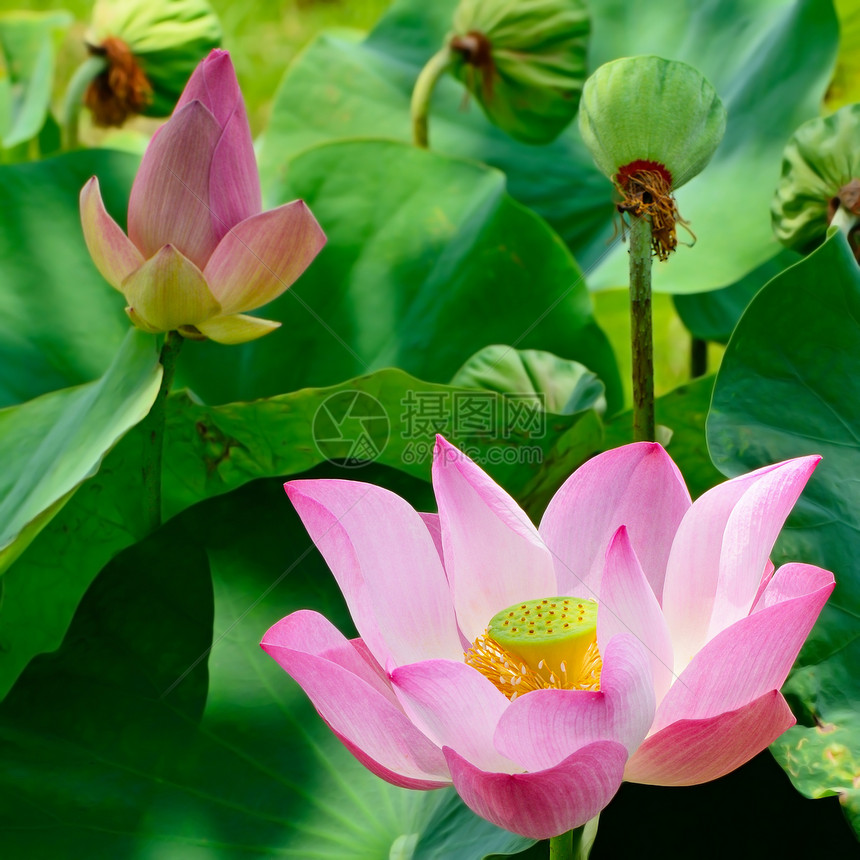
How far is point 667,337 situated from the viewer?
1.40m

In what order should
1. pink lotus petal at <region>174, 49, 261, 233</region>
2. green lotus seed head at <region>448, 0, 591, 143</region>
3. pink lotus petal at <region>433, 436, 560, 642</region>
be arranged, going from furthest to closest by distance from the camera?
green lotus seed head at <region>448, 0, 591, 143</region> < pink lotus petal at <region>174, 49, 261, 233</region> < pink lotus petal at <region>433, 436, 560, 642</region>

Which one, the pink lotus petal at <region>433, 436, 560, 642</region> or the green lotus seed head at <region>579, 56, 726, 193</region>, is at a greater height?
the green lotus seed head at <region>579, 56, 726, 193</region>

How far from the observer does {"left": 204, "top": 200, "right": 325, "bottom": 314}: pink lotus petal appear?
0.50 metres

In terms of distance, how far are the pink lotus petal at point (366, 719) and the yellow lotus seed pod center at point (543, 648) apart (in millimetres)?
44

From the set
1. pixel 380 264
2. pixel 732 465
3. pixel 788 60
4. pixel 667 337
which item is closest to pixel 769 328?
pixel 732 465

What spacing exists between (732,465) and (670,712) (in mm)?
188

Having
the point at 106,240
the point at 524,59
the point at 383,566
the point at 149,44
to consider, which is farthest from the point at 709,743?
the point at 149,44

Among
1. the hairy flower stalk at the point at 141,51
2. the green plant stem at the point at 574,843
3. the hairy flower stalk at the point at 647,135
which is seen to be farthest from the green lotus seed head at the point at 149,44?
the green plant stem at the point at 574,843

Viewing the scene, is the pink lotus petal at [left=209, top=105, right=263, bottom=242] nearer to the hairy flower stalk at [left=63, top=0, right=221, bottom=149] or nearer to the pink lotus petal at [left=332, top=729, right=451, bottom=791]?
the pink lotus petal at [left=332, top=729, right=451, bottom=791]

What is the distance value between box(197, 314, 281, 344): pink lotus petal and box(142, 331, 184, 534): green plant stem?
0.02 metres

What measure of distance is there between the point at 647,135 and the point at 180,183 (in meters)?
0.24

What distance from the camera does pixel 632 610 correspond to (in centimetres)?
34

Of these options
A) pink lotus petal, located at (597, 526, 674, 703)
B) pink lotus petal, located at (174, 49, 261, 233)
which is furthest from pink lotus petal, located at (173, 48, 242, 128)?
pink lotus petal, located at (597, 526, 674, 703)

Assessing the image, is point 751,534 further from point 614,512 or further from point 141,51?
point 141,51
